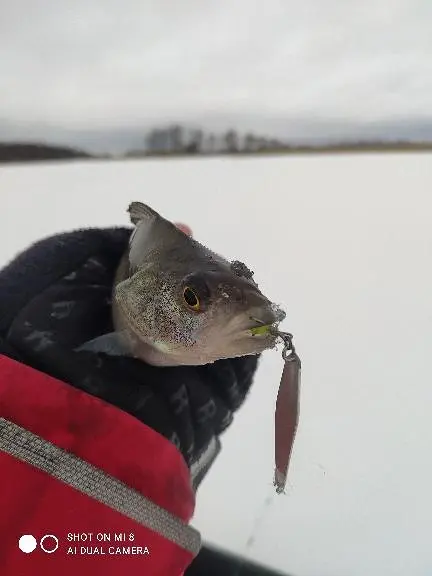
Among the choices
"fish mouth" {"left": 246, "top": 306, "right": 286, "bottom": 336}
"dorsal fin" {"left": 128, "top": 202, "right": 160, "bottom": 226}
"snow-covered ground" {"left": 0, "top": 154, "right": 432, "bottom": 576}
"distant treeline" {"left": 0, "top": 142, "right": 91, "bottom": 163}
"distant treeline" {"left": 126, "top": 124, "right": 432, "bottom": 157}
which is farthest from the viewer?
"distant treeline" {"left": 0, "top": 142, "right": 91, "bottom": 163}

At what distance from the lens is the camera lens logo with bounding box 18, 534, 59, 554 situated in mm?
298

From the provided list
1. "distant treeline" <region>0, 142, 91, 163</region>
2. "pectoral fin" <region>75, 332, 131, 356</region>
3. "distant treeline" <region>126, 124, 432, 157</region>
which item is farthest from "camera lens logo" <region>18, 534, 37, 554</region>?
"distant treeline" <region>0, 142, 91, 163</region>

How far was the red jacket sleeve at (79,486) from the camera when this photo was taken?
11.9 inches

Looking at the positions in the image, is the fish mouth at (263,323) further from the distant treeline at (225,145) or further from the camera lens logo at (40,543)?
the distant treeline at (225,145)

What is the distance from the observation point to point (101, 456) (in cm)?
33

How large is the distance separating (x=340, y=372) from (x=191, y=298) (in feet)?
1.13

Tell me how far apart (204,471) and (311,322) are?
0.22 m

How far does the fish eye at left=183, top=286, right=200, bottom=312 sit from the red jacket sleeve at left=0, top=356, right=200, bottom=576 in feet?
0.28

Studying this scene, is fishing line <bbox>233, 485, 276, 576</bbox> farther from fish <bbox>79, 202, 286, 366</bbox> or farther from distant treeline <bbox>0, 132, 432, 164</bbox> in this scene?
distant treeline <bbox>0, 132, 432, 164</bbox>

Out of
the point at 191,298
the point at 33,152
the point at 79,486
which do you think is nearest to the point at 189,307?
the point at 191,298

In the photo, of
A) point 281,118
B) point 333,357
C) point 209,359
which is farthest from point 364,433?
point 281,118

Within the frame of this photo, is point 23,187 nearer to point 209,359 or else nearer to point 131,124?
point 131,124

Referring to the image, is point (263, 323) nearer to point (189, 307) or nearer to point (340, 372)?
point (189, 307)

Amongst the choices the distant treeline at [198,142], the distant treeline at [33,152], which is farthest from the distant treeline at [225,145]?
the distant treeline at [33,152]
